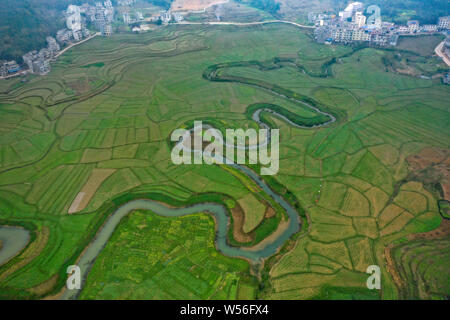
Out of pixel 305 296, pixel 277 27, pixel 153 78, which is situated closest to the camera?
pixel 305 296

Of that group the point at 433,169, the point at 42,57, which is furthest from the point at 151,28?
the point at 433,169

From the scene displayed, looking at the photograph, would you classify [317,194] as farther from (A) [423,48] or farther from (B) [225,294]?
(A) [423,48]

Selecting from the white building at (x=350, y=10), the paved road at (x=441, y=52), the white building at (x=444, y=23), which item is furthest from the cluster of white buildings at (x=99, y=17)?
the white building at (x=444, y=23)

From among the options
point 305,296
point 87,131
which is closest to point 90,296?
point 305,296

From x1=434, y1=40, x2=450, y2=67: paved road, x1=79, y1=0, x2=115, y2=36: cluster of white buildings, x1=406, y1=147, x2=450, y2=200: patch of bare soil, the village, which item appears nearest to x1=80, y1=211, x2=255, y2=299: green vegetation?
x1=406, y1=147, x2=450, y2=200: patch of bare soil

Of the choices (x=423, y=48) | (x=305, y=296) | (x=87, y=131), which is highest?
(x=423, y=48)

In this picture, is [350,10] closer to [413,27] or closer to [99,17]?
[413,27]

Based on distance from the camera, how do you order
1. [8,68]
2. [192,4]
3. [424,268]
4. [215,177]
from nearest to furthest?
[424,268] → [215,177] → [8,68] → [192,4]

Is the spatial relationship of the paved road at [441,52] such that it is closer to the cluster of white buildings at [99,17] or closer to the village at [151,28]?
the village at [151,28]
